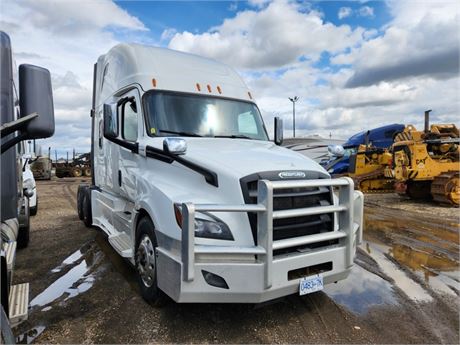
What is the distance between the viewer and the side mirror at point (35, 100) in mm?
2268

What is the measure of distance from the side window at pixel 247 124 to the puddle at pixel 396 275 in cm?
275

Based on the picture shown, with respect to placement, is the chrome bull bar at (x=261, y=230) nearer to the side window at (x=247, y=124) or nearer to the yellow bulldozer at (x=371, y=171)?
the side window at (x=247, y=124)

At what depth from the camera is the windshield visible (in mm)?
4637

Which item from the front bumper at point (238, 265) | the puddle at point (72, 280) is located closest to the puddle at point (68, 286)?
the puddle at point (72, 280)

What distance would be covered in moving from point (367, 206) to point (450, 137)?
3910 mm

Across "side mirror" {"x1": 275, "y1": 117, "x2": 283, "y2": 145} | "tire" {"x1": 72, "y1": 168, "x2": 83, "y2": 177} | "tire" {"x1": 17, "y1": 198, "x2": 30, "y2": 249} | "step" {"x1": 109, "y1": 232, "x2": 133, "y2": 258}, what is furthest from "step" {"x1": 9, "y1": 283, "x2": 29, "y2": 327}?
"tire" {"x1": 72, "y1": 168, "x2": 83, "y2": 177}

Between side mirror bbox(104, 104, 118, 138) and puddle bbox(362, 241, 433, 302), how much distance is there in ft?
13.7

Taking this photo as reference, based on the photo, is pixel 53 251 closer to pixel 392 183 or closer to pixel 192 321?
pixel 192 321

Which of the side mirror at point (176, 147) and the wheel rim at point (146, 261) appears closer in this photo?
the side mirror at point (176, 147)

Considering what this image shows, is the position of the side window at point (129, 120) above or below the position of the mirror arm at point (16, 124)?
above

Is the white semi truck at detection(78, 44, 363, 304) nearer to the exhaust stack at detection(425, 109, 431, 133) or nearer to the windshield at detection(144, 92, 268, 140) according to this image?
the windshield at detection(144, 92, 268, 140)

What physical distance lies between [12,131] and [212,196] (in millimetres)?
1834

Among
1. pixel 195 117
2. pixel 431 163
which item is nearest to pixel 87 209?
pixel 195 117

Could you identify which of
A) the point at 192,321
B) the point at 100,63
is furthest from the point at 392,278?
A: the point at 100,63
